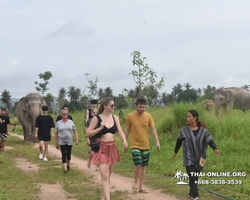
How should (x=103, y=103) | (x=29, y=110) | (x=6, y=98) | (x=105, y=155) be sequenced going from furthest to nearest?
(x=6, y=98) → (x=29, y=110) → (x=103, y=103) → (x=105, y=155)

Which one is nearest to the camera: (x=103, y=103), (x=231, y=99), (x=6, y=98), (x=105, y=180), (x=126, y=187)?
(x=105, y=180)

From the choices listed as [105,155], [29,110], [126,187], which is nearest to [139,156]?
[105,155]

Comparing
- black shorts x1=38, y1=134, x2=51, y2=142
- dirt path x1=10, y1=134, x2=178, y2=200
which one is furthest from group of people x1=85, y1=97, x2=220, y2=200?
black shorts x1=38, y1=134, x2=51, y2=142

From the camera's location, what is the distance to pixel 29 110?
1359cm

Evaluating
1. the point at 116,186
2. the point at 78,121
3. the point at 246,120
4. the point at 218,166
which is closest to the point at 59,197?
the point at 116,186

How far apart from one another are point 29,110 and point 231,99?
958 centimetres

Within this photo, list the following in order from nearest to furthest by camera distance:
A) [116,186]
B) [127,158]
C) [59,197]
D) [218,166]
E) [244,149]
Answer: [59,197] → [116,186] → [218,166] → [244,149] → [127,158]

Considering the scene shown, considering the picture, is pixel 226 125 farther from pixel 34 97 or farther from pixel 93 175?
pixel 34 97

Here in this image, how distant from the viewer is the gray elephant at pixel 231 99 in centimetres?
1395

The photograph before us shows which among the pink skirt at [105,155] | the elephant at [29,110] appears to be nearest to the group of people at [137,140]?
the pink skirt at [105,155]

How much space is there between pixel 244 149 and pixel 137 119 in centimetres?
370

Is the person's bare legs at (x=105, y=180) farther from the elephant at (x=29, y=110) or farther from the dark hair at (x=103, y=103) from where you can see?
the elephant at (x=29, y=110)

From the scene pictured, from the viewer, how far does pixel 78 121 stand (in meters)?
23.5

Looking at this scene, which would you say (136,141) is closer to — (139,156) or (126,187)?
(139,156)
